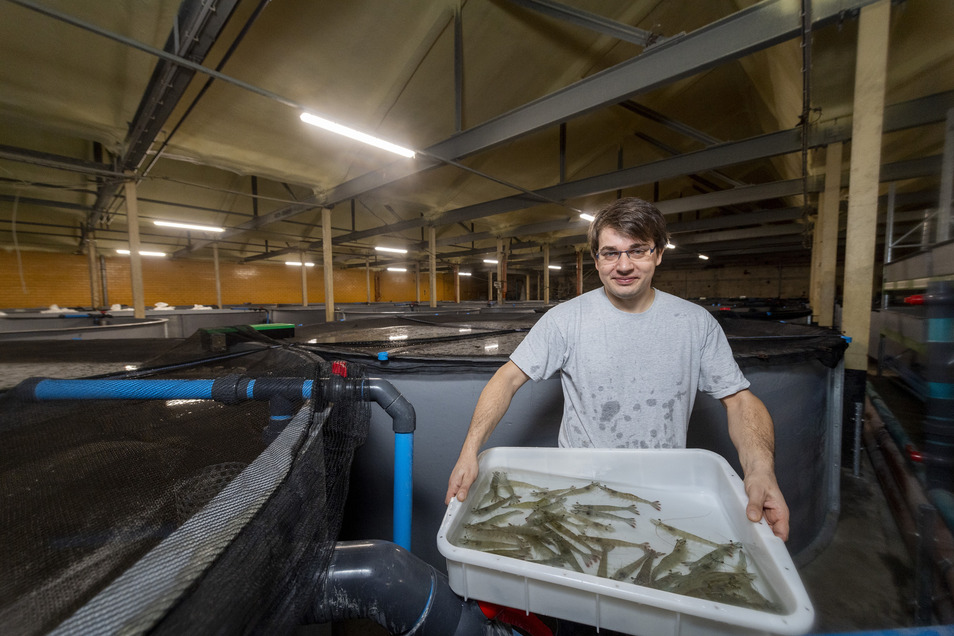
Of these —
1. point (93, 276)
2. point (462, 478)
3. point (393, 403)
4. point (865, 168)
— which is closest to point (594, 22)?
point (865, 168)

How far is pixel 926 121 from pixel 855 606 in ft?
14.3

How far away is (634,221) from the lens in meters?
1.05

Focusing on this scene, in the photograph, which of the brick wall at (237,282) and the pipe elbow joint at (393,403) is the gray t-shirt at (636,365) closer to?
the pipe elbow joint at (393,403)

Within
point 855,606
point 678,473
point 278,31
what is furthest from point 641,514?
point 278,31

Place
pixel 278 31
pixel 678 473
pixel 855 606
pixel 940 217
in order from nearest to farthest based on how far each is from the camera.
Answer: pixel 678 473
pixel 855 606
pixel 278 31
pixel 940 217

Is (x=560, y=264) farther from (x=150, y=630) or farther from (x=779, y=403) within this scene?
(x=150, y=630)

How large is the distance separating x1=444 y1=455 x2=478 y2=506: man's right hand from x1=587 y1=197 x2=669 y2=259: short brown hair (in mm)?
783

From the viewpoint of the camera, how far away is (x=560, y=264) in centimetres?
1457

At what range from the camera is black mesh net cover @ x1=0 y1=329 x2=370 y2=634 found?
34 centimetres

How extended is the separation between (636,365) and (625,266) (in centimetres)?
33

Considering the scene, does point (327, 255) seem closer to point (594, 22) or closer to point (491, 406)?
point (594, 22)

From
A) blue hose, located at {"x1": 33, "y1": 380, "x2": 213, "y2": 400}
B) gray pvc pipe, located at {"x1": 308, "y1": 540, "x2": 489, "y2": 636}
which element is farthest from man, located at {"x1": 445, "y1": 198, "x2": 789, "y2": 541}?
blue hose, located at {"x1": 33, "y1": 380, "x2": 213, "y2": 400}

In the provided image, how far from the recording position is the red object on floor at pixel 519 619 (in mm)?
766

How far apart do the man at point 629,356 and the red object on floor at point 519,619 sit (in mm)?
440
